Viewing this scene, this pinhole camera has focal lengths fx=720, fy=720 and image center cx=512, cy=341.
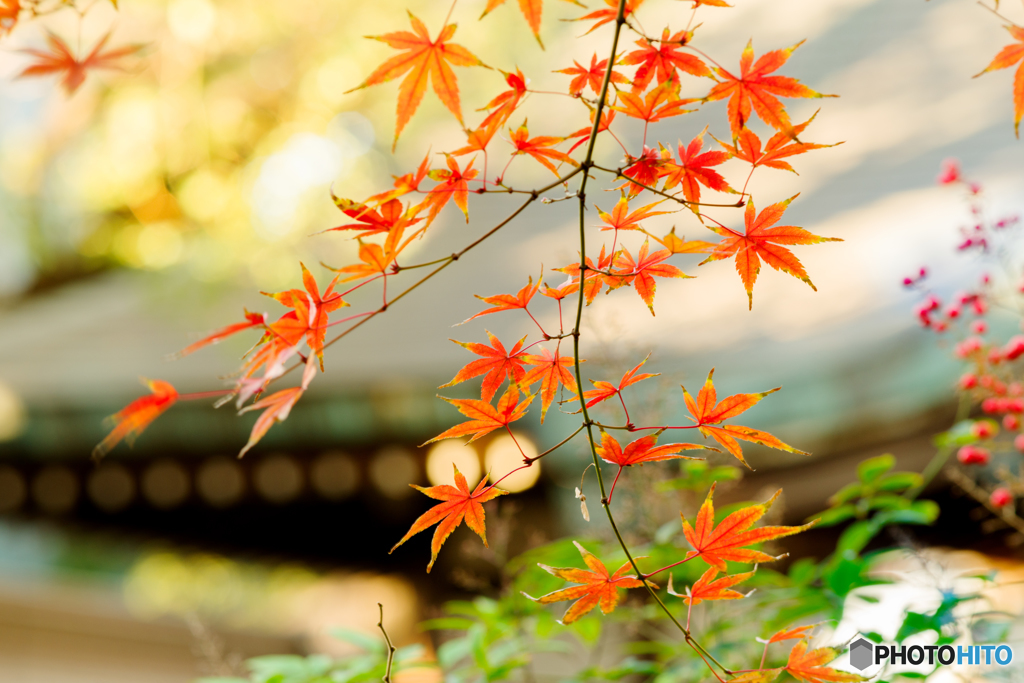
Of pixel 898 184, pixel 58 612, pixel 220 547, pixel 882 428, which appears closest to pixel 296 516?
pixel 220 547

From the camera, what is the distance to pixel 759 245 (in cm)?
45

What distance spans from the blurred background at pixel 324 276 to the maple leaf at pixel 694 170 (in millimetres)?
1358

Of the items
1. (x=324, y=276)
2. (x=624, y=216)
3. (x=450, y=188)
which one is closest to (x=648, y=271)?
(x=624, y=216)

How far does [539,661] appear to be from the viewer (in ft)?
7.72

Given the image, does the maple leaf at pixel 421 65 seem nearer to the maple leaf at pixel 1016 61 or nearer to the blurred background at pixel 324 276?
the maple leaf at pixel 1016 61

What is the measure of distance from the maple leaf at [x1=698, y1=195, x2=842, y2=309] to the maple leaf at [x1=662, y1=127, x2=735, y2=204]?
1.3 inches

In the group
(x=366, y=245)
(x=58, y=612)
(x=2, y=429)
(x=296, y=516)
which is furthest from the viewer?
(x=2, y=429)

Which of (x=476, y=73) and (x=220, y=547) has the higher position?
(x=476, y=73)

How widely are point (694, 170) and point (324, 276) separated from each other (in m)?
2.33

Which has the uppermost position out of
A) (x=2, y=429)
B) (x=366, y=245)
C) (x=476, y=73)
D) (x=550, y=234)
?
(x=476, y=73)

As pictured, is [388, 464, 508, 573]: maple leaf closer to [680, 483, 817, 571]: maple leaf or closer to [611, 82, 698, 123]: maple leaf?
[680, 483, 817, 571]: maple leaf

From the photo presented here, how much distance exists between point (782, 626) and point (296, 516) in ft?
11.3

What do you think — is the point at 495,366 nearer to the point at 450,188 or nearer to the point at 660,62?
the point at 450,188

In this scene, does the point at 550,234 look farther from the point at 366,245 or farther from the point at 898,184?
the point at 366,245
